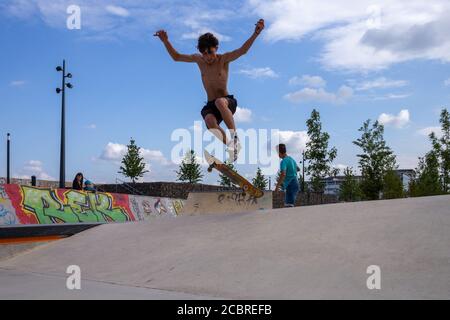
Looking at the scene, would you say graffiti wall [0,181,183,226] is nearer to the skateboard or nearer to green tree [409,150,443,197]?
the skateboard

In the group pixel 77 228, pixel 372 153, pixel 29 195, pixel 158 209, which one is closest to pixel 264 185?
pixel 372 153

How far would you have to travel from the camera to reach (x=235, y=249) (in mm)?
5234

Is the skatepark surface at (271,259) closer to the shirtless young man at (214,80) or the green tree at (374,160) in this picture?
the shirtless young man at (214,80)

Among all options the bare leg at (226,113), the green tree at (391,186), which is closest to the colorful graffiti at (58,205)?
the bare leg at (226,113)

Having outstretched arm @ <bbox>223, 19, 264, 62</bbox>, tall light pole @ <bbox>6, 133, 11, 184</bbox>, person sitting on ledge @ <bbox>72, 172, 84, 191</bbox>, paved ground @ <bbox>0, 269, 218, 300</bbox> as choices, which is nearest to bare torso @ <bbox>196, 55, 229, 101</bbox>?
outstretched arm @ <bbox>223, 19, 264, 62</bbox>

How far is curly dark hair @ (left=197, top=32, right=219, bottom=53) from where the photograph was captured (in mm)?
7598

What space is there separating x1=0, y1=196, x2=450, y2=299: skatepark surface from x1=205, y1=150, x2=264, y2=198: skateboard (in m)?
1.32

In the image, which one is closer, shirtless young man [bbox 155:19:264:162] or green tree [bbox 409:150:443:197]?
shirtless young man [bbox 155:19:264:162]

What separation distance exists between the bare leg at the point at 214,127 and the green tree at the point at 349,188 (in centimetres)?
3118

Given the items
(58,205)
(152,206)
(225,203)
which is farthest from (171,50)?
(152,206)

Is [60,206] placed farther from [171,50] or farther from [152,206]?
[171,50]
